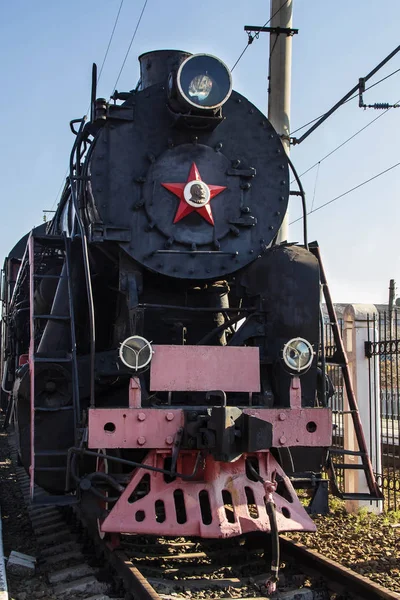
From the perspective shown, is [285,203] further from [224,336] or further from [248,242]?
[224,336]

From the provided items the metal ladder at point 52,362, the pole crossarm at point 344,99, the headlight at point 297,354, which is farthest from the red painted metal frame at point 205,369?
the pole crossarm at point 344,99

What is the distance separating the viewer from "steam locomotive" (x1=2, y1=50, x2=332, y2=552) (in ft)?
14.9

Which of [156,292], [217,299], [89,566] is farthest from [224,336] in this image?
[89,566]

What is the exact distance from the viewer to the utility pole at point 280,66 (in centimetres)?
1118

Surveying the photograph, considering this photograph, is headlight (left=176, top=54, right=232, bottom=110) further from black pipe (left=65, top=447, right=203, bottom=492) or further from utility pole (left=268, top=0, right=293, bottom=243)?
utility pole (left=268, top=0, right=293, bottom=243)

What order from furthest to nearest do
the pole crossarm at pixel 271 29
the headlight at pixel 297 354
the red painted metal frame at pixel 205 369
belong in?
the pole crossarm at pixel 271 29 → the headlight at pixel 297 354 → the red painted metal frame at pixel 205 369

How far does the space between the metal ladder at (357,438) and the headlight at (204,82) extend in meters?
1.51

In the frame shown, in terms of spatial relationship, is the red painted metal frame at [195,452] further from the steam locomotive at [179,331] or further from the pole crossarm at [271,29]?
the pole crossarm at [271,29]

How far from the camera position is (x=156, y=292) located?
5.81 meters

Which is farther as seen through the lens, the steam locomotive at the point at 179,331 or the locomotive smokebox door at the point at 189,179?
the locomotive smokebox door at the point at 189,179

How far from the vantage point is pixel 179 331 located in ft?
18.1

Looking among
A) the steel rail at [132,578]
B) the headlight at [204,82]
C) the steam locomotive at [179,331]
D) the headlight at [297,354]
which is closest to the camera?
the steel rail at [132,578]

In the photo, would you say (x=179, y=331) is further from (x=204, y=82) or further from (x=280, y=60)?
(x=280, y=60)

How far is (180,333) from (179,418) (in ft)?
3.40
